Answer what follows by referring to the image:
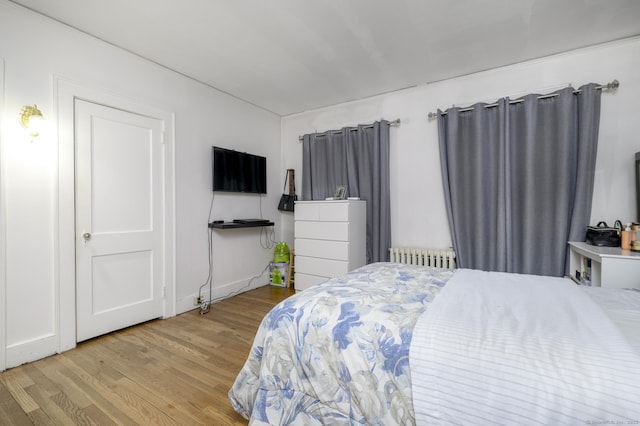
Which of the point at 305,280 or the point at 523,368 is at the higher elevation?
the point at 523,368

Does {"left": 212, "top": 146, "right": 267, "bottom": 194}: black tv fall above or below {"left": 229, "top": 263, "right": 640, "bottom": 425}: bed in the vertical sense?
above

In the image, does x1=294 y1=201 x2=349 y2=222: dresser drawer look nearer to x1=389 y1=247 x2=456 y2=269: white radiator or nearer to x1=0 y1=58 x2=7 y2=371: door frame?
x1=389 y1=247 x2=456 y2=269: white radiator

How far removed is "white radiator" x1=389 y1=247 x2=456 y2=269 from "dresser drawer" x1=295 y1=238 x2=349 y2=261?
588mm

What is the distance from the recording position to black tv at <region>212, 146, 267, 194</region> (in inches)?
133

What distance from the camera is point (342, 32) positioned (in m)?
2.36

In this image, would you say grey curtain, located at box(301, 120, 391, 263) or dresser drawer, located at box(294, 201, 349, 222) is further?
grey curtain, located at box(301, 120, 391, 263)

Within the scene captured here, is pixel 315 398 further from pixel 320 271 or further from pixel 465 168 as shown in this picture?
pixel 465 168

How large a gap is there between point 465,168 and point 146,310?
139 inches

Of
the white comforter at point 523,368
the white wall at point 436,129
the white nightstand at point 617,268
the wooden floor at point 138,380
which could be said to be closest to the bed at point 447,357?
the white comforter at point 523,368

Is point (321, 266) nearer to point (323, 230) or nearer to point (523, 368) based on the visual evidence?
point (323, 230)

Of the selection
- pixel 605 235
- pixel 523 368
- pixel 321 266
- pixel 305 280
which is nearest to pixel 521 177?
pixel 605 235

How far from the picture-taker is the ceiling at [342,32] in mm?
2066

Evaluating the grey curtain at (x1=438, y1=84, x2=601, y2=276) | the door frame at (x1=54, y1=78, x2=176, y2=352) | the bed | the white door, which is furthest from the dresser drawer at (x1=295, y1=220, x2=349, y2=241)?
the door frame at (x1=54, y1=78, x2=176, y2=352)

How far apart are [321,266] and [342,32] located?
2445 millimetres
